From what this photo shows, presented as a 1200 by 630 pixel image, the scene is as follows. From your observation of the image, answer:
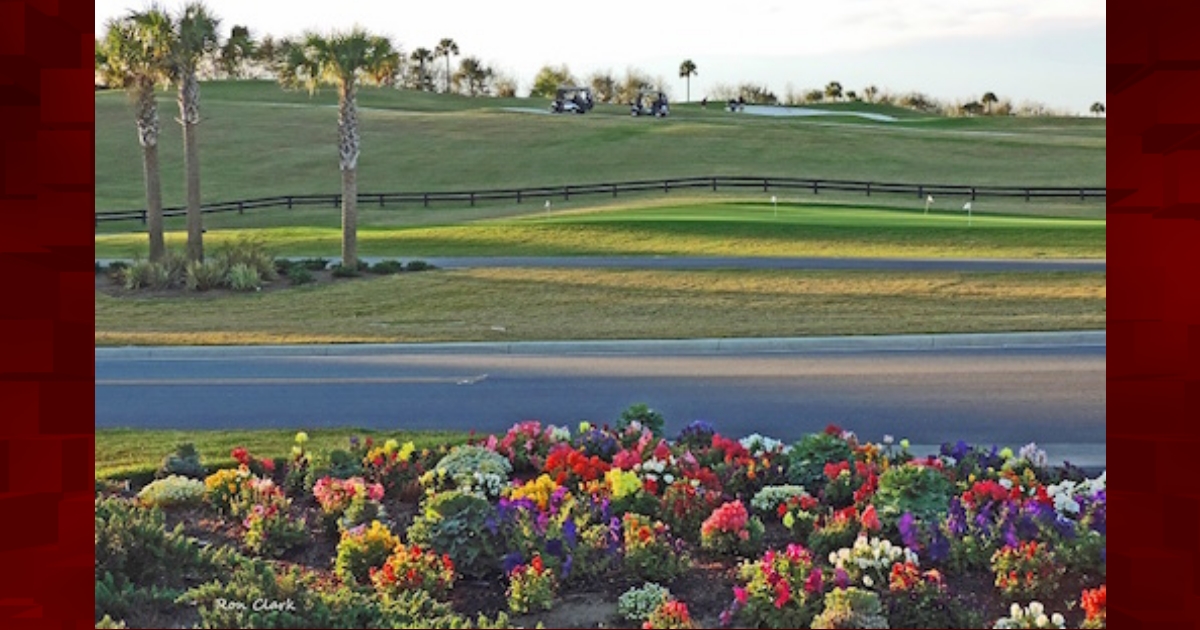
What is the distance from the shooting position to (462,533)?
5.74 meters

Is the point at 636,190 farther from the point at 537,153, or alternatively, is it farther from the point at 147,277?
the point at 147,277

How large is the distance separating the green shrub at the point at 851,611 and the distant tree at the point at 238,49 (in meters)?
25.5

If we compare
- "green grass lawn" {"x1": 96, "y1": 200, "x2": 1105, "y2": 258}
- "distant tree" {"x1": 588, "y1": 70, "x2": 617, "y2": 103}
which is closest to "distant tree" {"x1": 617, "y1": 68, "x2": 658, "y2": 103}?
"distant tree" {"x1": 588, "y1": 70, "x2": 617, "y2": 103}

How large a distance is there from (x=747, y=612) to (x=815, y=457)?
9.43 ft

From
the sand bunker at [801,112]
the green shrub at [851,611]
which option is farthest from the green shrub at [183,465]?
the sand bunker at [801,112]

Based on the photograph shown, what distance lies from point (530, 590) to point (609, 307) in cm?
1759

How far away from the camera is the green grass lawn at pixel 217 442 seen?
30.6 feet

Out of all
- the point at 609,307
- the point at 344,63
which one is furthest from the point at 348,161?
the point at 609,307

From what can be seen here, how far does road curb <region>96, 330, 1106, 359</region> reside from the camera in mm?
16844

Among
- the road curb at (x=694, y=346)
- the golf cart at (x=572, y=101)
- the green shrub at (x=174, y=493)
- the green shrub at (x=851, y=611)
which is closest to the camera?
the green shrub at (x=851, y=611)

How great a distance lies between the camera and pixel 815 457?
7832mm

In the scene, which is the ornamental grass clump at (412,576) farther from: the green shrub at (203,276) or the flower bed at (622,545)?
the green shrub at (203,276)

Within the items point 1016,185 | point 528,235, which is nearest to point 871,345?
point 528,235
